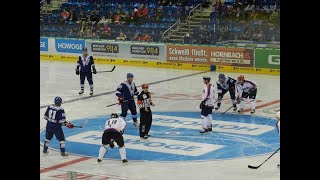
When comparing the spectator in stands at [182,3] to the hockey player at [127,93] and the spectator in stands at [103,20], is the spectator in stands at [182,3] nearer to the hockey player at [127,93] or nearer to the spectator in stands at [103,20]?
the spectator in stands at [103,20]

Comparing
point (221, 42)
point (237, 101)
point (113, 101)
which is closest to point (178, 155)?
point (237, 101)

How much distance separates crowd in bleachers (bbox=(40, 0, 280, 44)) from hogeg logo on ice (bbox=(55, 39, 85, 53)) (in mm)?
487

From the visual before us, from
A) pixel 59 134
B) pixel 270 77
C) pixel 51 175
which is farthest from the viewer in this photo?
pixel 270 77

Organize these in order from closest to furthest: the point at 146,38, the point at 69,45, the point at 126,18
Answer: the point at 146,38 → the point at 69,45 → the point at 126,18

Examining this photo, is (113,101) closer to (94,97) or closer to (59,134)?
(94,97)

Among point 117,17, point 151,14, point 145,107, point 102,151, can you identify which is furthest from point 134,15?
point 102,151

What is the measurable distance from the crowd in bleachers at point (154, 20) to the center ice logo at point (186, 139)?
25.2 feet

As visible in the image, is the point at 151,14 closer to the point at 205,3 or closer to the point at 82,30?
the point at 205,3

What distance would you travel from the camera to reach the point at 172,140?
1415cm

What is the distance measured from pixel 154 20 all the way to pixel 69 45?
12.9 feet

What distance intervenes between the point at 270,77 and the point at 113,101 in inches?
278

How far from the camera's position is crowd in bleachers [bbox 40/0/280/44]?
25344 mm

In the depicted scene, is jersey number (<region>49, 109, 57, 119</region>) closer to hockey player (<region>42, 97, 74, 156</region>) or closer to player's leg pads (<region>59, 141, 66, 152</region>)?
hockey player (<region>42, 97, 74, 156</region>)
